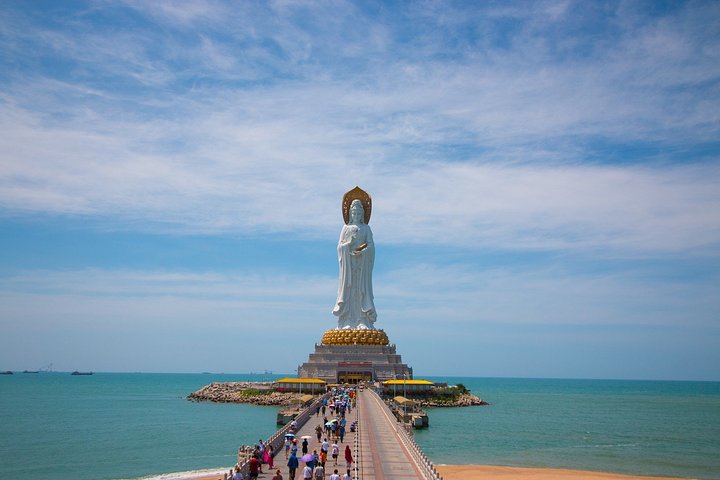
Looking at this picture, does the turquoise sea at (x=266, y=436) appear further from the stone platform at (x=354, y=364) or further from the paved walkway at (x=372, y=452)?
the stone platform at (x=354, y=364)

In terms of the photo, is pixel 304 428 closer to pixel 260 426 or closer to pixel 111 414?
pixel 260 426

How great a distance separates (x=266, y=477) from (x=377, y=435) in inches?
271

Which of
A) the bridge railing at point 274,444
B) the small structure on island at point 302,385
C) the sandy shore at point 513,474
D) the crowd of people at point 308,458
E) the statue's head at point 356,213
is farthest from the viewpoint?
the statue's head at point 356,213

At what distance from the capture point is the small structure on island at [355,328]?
1880 inches

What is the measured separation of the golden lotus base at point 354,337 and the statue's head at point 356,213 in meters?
8.54

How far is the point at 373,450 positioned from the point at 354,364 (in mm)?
28613

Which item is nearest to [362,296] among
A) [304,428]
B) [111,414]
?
[111,414]

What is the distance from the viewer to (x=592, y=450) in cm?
2977

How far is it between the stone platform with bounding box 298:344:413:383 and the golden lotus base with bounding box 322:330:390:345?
666 millimetres

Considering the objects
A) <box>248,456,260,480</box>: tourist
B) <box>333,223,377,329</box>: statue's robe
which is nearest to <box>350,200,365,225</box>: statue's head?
<box>333,223,377,329</box>: statue's robe

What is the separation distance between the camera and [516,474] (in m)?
23.6

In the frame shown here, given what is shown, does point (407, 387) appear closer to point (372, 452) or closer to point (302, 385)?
point (302, 385)

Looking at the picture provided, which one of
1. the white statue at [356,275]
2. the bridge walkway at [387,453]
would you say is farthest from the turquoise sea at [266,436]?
the white statue at [356,275]

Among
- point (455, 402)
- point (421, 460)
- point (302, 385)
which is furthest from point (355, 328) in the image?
point (421, 460)
